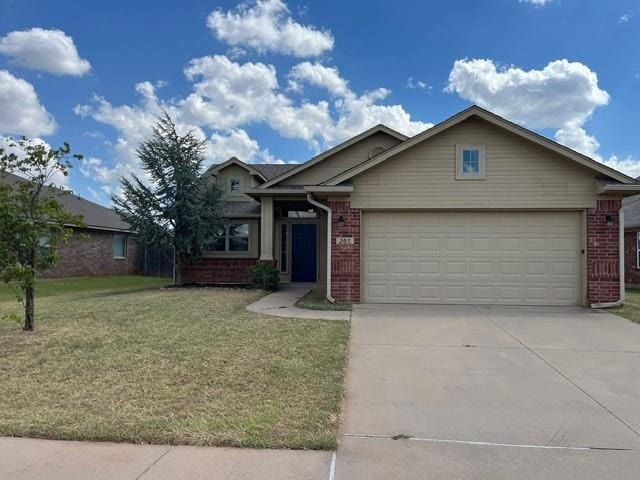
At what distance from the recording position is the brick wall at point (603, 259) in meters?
10.5

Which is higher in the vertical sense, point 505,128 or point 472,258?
point 505,128

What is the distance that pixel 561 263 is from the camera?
35.5 ft

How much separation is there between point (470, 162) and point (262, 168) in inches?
459

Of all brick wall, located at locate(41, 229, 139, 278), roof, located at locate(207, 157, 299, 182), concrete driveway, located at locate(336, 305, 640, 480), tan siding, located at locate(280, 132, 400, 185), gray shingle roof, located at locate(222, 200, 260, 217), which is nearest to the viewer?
concrete driveway, located at locate(336, 305, 640, 480)

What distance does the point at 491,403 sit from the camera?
450 centimetres

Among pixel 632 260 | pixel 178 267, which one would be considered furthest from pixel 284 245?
pixel 632 260

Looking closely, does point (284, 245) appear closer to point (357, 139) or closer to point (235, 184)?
point (235, 184)

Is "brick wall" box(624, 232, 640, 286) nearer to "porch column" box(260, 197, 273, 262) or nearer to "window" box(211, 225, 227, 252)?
"porch column" box(260, 197, 273, 262)

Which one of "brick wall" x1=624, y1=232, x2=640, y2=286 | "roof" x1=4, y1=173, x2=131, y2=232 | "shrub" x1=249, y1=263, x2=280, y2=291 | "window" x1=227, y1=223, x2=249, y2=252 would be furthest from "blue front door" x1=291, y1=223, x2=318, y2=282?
"brick wall" x1=624, y1=232, x2=640, y2=286

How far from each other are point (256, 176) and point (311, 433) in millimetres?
14877

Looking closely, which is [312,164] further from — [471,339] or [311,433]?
[311,433]

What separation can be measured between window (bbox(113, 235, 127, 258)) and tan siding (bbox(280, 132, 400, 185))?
14002 mm

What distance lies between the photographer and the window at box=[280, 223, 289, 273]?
17297 mm

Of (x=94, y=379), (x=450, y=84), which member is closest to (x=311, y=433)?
(x=94, y=379)
